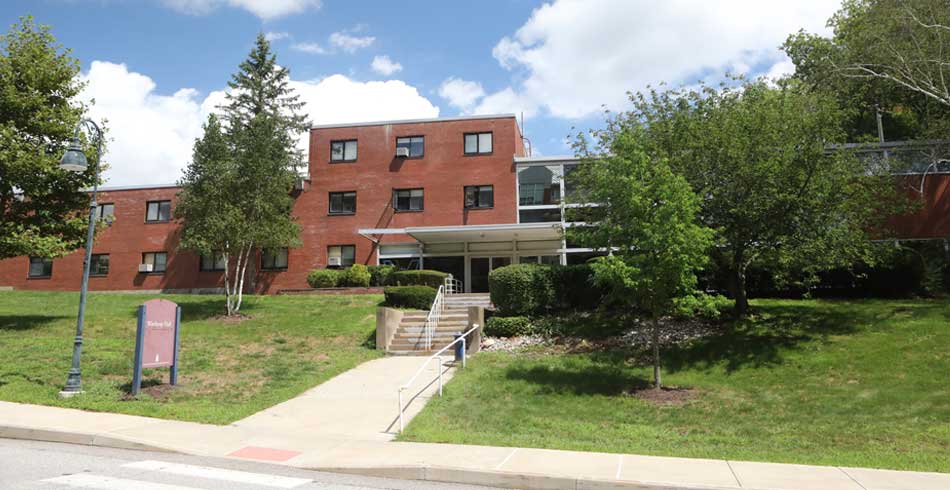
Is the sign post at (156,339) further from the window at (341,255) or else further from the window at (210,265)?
the window at (210,265)

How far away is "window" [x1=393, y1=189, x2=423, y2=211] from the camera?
3319 cm

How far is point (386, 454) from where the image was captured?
8.79m

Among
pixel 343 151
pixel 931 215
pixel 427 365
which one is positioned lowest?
pixel 427 365

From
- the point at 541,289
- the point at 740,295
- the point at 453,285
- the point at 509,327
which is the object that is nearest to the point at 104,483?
the point at 509,327

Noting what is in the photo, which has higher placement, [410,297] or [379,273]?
[379,273]

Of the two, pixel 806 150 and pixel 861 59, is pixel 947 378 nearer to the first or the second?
pixel 806 150

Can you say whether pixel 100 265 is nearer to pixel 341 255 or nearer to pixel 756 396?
pixel 341 255

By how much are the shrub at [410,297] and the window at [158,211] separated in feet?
64.4

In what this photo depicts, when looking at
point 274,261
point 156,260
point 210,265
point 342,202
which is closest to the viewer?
point 342,202

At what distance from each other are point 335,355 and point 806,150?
1449cm

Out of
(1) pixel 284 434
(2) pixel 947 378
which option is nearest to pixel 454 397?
(1) pixel 284 434

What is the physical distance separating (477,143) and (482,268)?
6.88 m

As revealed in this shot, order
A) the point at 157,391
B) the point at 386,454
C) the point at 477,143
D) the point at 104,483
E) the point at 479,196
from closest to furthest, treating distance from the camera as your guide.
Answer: the point at 104,483
the point at 386,454
the point at 157,391
the point at 479,196
the point at 477,143

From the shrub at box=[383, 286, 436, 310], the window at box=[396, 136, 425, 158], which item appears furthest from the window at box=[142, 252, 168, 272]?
the shrub at box=[383, 286, 436, 310]
